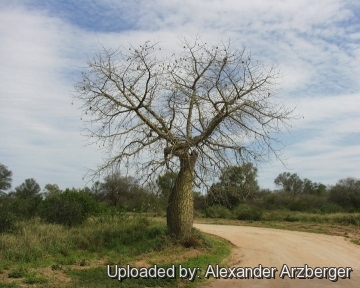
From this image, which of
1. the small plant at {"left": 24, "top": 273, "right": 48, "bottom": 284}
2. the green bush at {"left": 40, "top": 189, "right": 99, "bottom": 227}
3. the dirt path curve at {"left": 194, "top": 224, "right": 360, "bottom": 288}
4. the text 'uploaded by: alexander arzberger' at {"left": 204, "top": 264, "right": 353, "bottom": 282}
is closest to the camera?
the small plant at {"left": 24, "top": 273, "right": 48, "bottom": 284}

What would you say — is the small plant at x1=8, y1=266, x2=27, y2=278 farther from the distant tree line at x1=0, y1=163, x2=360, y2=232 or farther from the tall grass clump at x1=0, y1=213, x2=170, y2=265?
the distant tree line at x1=0, y1=163, x2=360, y2=232

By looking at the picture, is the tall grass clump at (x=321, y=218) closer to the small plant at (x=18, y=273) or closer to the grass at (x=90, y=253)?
the grass at (x=90, y=253)

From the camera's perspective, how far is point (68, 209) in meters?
19.5

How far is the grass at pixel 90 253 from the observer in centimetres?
940

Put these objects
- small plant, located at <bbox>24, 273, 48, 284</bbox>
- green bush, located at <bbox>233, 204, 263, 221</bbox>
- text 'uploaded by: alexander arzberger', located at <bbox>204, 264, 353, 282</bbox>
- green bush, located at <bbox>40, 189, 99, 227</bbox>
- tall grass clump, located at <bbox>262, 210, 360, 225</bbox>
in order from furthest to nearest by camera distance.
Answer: green bush, located at <bbox>233, 204, 263, 221</bbox>
tall grass clump, located at <bbox>262, 210, 360, 225</bbox>
green bush, located at <bbox>40, 189, 99, 227</bbox>
text 'uploaded by: alexander arzberger', located at <bbox>204, 264, 353, 282</bbox>
small plant, located at <bbox>24, 273, 48, 284</bbox>

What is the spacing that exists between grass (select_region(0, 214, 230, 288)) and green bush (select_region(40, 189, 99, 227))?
32.3 inches

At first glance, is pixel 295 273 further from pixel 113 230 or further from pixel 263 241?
pixel 113 230

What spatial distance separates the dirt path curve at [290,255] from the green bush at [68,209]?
7040 millimetres

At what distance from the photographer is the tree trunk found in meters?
14.1

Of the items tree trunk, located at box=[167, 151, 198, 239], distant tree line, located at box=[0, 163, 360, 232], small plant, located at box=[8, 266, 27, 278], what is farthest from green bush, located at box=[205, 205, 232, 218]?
small plant, located at box=[8, 266, 27, 278]

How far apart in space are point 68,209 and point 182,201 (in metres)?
7.58

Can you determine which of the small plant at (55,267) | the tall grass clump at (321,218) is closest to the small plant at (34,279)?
the small plant at (55,267)

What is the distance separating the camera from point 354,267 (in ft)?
37.6

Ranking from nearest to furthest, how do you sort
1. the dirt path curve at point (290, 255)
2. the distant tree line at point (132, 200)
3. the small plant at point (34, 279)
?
the small plant at point (34, 279) → the dirt path curve at point (290, 255) → the distant tree line at point (132, 200)
